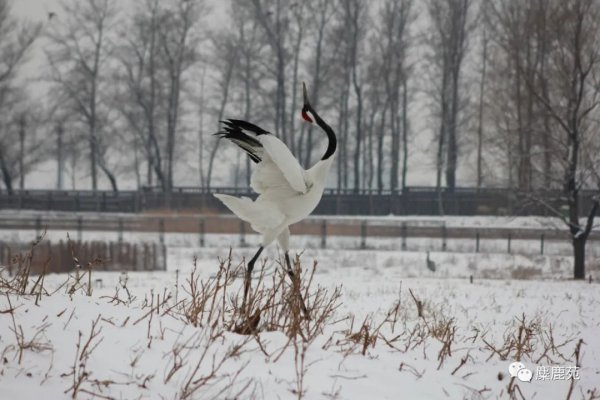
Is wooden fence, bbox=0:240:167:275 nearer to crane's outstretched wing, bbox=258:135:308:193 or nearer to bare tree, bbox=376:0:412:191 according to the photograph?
crane's outstretched wing, bbox=258:135:308:193

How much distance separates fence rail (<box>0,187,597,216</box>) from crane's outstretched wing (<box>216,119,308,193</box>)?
84.7 ft

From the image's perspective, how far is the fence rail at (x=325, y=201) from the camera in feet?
103

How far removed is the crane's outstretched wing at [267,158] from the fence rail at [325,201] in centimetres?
2582

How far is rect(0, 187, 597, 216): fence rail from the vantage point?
31359 millimetres

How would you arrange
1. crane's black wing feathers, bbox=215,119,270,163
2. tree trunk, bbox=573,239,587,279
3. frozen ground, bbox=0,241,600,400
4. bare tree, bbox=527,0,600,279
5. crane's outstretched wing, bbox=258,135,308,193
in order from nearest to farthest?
1. frozen ground, bbox=0,241,600,400
2. crane's outstretched wing, bbox=258,135,308,193
3. crane's black wing feathers, bbox=215,119,270,163
4. bare tree, bbox=527,0,600,279
5. tree trunk, bbox=573,239,587,279

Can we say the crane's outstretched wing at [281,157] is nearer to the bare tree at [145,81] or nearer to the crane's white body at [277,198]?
the crane's white body at [277,198]

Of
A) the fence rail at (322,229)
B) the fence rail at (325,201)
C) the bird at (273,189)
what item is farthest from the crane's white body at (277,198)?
the fence rail at (325,201)

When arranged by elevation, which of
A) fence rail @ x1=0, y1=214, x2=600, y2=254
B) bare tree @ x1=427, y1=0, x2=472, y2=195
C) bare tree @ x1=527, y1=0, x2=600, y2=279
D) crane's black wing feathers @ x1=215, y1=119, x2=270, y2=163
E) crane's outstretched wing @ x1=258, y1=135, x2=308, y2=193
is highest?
bare tree @ x1=427, y1=0, x2=472, y2=195

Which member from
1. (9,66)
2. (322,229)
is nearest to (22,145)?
(9,66)

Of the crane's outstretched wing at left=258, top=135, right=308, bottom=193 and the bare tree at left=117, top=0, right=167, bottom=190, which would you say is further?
the bare tree at left=117, top=0, right=167, bottom=190

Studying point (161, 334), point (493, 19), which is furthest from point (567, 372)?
point (493, 19)

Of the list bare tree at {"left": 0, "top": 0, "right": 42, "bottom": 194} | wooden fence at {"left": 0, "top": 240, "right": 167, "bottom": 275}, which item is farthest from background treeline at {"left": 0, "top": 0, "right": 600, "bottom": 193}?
wooden fence at {"left": 0, "top": 240, "right": 167, "bottom": 275}

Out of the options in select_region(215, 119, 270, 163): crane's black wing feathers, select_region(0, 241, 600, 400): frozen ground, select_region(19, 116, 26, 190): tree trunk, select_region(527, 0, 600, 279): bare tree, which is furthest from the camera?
select_region(19, 116, 26, 190): tree trunk

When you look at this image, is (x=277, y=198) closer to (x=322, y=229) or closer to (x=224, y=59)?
(x=322, y=229)
